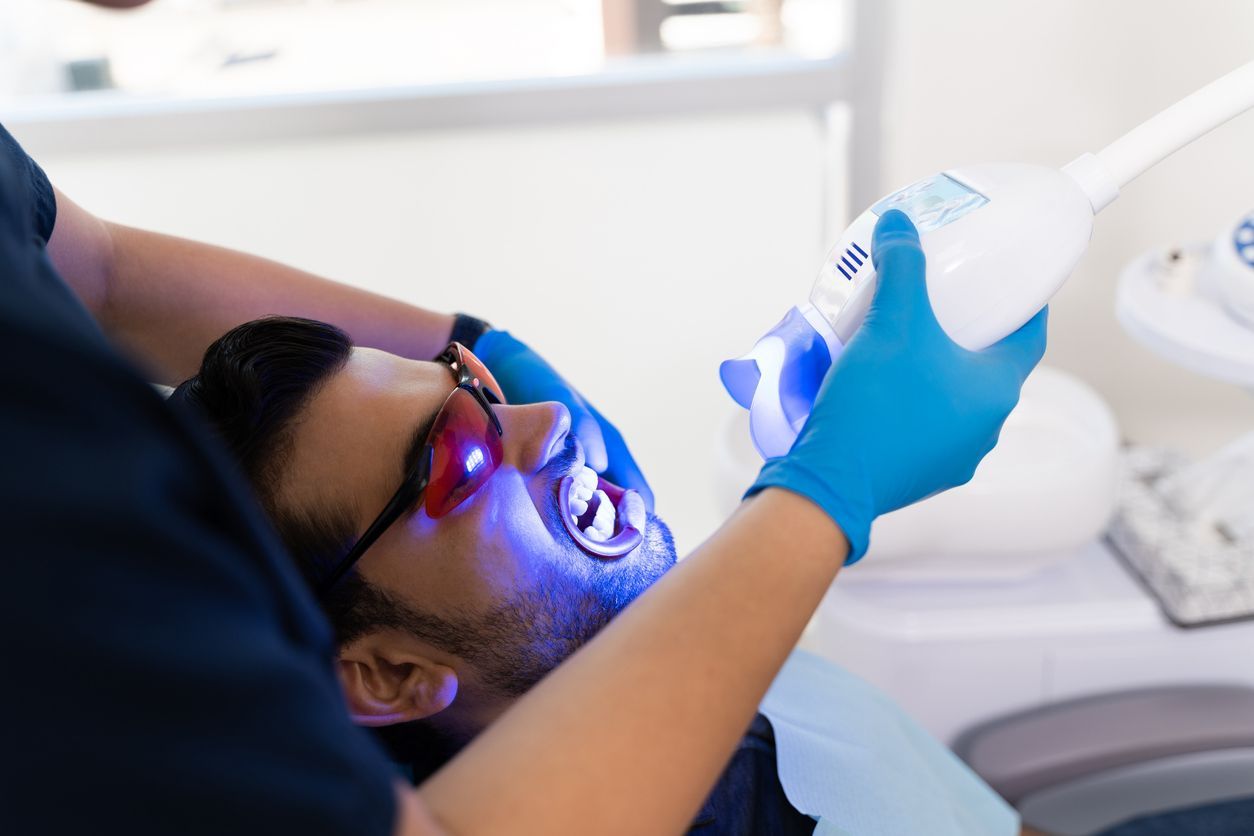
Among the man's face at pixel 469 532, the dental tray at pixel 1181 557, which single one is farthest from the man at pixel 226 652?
the dental tray at pixel 1181 557

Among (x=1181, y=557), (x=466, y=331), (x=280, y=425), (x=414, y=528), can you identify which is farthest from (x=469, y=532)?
(x=1181, y=557)

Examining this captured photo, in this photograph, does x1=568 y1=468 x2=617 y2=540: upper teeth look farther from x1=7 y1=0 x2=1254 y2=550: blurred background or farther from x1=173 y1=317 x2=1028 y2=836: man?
x1=7 y1=0 x2=1254 y2=550: blurred background

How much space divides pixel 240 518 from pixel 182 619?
0.04 metres

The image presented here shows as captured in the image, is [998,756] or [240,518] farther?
[998,756]

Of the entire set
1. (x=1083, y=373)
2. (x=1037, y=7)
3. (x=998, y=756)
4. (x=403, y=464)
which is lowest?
(x=998, y=756)

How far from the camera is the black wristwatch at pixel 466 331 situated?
1.02 meters

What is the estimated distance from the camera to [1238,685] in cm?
127

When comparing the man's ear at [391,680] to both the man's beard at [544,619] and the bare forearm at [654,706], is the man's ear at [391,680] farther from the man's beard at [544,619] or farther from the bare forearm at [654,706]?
the bare forearm at [654,706]

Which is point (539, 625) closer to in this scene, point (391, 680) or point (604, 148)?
point (391, 680)

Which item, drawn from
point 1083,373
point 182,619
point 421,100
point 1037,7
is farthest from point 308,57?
point 182,619

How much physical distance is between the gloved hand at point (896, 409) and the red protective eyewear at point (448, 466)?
0.28 meters

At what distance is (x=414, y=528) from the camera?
795 millimetres

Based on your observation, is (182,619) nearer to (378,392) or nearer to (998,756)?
(378,392)

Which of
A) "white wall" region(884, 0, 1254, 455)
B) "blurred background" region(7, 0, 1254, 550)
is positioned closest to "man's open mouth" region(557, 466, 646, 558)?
"blurred background" region(7, 0, 1254, 550)
